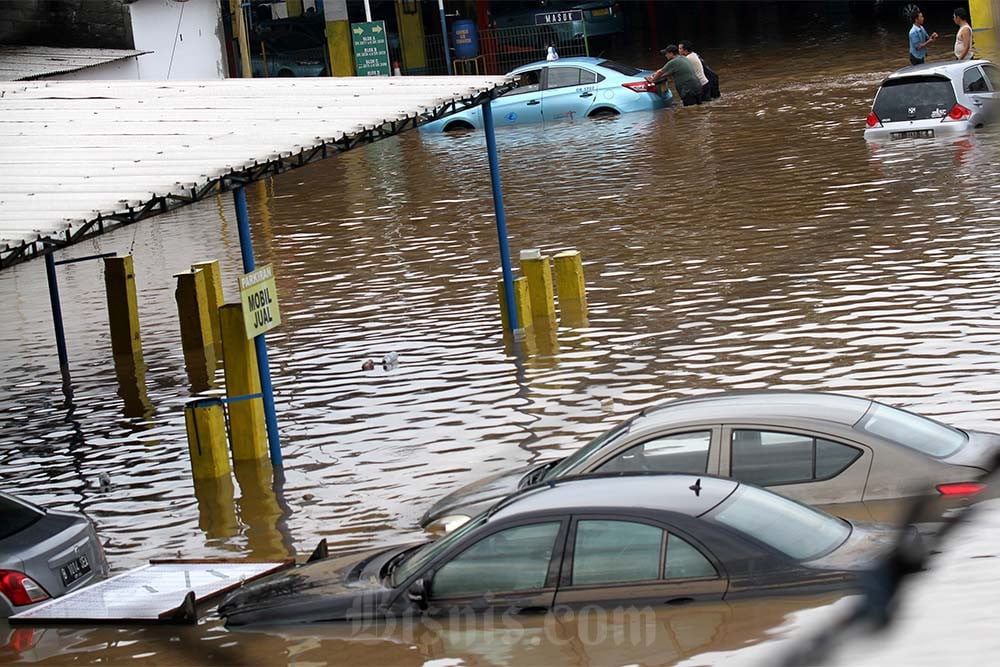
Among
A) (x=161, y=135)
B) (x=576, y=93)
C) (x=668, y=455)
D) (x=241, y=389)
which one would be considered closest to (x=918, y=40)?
(x=576, y=93)

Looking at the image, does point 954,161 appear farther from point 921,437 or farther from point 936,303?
point 921,437

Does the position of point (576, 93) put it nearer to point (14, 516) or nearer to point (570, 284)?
point (570, 284)

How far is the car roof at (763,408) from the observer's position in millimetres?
7816

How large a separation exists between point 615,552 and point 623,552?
0.04 m

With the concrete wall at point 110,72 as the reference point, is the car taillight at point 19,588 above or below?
below

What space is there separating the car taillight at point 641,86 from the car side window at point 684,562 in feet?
82.6

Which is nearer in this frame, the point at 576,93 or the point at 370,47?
the point at 576,93

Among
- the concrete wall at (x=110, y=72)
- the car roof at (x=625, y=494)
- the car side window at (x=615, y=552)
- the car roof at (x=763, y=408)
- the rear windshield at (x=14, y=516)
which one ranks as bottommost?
the rear windshield at (x=14, y=516)

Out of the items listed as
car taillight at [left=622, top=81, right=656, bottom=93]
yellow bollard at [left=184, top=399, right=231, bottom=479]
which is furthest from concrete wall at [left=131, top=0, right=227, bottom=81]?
yellow bollard at [left=184, top=399, right=231, bottom=479]

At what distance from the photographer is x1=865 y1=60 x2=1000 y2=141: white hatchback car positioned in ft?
72.8

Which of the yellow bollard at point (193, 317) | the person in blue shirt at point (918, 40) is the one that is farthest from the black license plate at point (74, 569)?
the person in blue shirt at point (918, 40)

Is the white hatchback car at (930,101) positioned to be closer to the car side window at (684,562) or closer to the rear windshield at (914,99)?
the rear windshield at (914,99)

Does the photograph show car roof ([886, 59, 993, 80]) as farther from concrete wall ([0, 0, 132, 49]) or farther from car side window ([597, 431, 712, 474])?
car side window ([597, 431, 712, 474])

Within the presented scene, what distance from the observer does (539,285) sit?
1527 cm
